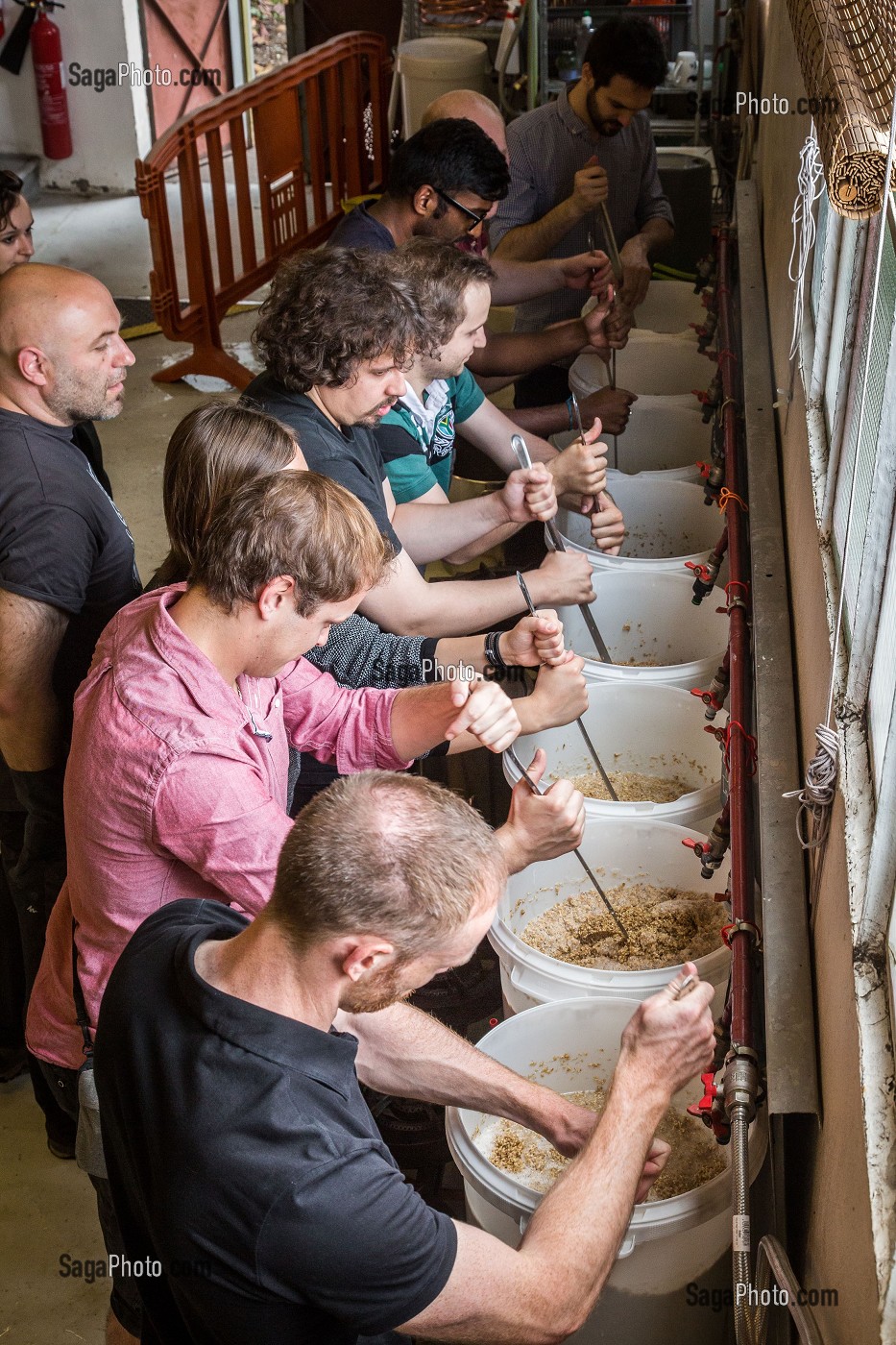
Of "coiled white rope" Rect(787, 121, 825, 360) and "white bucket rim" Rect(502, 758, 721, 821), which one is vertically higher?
"coiled white rope" Rect(787, 121, 825, 360)

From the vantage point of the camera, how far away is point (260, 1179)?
1.40 m

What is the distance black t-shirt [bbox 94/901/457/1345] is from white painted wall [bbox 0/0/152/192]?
30.5 ft

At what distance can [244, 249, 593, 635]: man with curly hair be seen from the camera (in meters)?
2.66

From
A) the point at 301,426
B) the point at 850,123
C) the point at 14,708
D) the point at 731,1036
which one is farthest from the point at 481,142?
the point at 731,1036

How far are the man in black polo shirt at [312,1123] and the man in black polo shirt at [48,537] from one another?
44.9 inches

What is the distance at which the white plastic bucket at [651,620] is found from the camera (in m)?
3.28

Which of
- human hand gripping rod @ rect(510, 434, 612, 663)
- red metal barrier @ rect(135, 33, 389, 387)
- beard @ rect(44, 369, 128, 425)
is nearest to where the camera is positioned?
beard @ rect(44, 369, 128, 425)

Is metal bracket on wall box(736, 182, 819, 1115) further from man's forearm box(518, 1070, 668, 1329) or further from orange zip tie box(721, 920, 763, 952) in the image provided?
man's forearm box(518, 1070, 668, 1329)

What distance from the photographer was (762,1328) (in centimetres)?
158

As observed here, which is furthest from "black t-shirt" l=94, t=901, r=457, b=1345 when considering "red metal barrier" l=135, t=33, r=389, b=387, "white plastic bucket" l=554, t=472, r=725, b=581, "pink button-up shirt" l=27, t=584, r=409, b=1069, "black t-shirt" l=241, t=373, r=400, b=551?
"red metal barrier" l=135, t=33, r=389, b=387

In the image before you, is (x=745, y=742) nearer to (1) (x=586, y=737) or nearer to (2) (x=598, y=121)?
(1) (x=586, y=737)

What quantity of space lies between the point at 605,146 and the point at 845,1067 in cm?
414

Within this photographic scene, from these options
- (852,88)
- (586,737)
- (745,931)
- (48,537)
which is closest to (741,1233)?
(745,931)

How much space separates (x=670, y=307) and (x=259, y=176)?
12.0 ft
